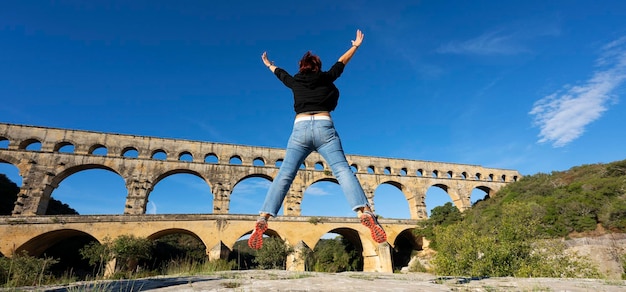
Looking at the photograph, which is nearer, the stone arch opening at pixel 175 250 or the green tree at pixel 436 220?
the green tree at pixel 436 220

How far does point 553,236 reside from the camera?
19781 millimetres

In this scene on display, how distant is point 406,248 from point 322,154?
3170 centimetres

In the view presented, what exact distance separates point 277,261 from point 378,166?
16.5 metres

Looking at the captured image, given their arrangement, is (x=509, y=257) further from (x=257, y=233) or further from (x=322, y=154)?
(x=257, y=233)

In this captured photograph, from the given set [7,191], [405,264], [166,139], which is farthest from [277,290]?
[7,191]

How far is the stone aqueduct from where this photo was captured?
811 inches

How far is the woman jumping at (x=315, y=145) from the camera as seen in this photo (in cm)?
294

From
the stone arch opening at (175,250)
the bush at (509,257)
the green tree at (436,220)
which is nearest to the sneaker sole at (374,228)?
the bush at (509,257)

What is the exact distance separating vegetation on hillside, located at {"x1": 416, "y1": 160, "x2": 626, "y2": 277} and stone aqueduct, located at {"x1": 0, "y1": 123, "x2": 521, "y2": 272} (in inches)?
227

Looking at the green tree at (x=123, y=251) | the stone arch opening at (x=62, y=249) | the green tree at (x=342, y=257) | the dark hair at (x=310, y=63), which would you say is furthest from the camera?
the green tree at (x=342, y=257)

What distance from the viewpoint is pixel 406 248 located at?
103 ft

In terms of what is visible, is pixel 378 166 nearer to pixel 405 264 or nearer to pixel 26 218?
pixel 405 264

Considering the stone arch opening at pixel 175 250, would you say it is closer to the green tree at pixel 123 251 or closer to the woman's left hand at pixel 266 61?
the green tree at pixel 123 251

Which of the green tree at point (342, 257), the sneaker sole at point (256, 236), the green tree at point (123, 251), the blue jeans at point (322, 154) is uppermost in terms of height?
the blue jeans at point (322, 154)
